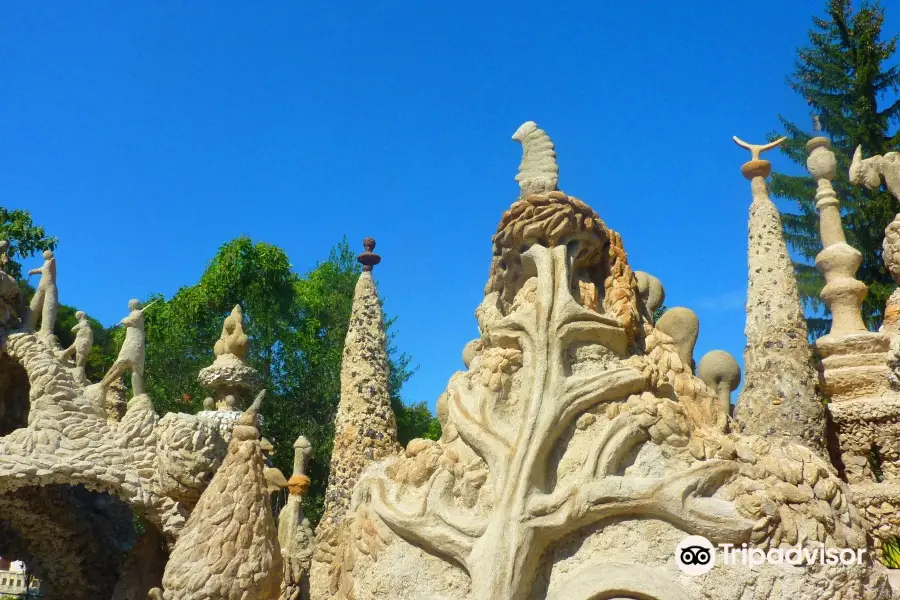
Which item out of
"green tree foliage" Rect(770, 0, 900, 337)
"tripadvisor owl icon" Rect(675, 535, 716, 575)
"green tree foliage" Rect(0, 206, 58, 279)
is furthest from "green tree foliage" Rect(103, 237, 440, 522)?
"tripadvisor owl icon" Rect(675, 535, 716, 575)

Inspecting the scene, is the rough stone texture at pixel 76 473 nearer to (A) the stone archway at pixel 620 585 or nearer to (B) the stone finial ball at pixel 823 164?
(A) the stone archway at pixel 620 585

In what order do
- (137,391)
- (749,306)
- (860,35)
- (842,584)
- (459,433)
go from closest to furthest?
(842,584) → (459,433) → (749,306) → (137,391) → (860,35)

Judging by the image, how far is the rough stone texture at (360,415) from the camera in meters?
6.39

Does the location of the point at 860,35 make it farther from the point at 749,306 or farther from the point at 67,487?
the point at 67,487

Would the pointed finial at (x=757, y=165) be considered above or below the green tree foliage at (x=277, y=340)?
below

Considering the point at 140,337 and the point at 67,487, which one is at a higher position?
the point at 140,337

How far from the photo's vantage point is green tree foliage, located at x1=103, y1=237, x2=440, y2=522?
14.5 metres

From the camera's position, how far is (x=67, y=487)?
833 centimetres

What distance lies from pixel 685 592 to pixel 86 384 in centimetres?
652

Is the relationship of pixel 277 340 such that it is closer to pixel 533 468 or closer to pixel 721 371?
pixel 721 371

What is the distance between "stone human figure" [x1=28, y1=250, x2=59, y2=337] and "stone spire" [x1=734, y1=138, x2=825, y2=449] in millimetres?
6486

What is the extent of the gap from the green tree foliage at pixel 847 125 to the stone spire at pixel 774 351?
21.0 ft

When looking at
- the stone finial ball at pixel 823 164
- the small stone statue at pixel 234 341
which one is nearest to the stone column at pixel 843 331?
the stone finial ball at pixel 823 164

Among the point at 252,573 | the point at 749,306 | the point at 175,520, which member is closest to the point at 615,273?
the point at 252,573
